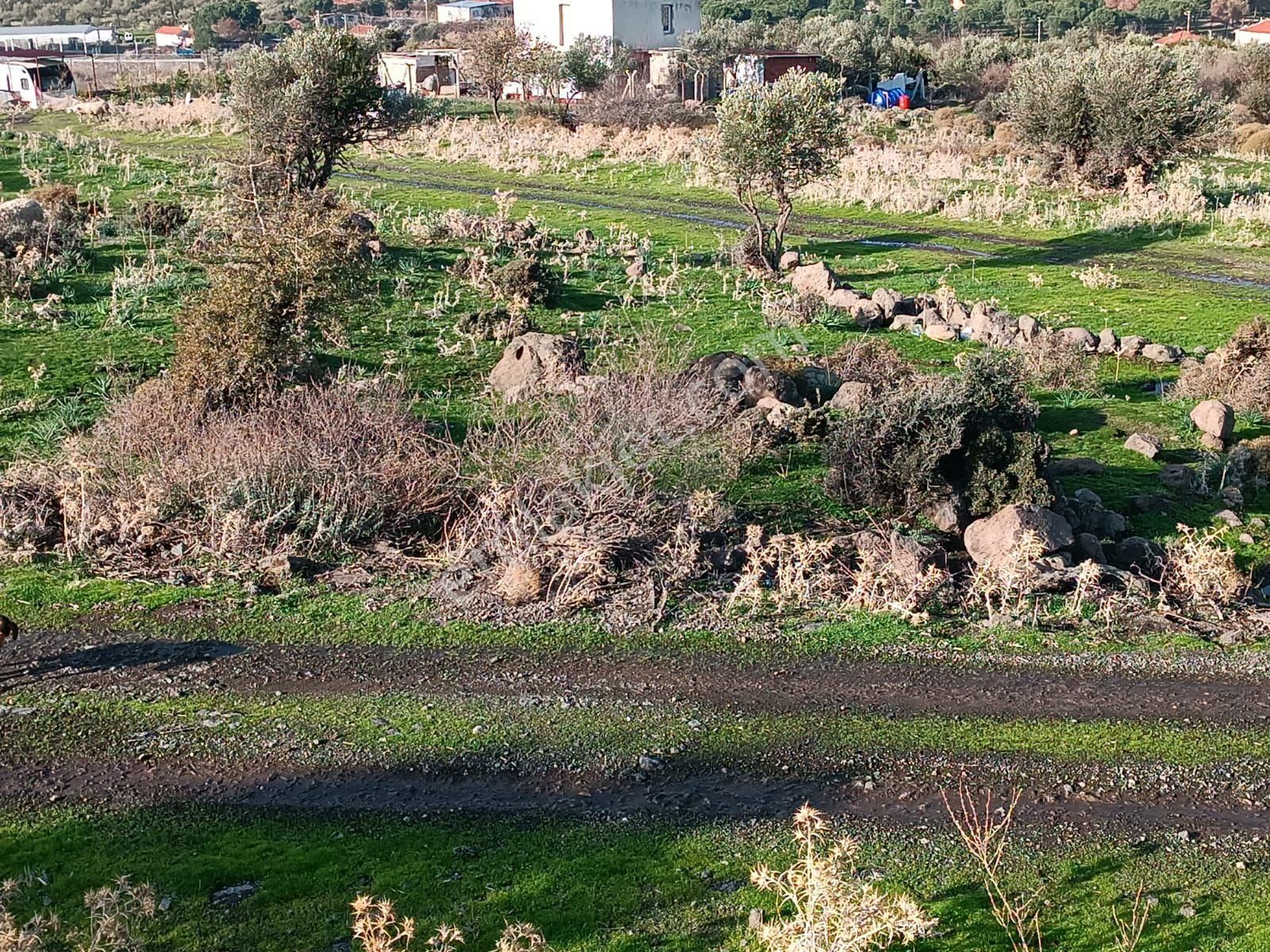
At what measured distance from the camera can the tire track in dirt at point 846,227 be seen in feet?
85.3

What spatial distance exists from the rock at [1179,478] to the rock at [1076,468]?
0.69 meters

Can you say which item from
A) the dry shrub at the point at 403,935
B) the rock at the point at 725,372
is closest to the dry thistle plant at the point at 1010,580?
the rock at the point at 725,372

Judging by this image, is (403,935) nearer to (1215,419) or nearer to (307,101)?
(1215,419)

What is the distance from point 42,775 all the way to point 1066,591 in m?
8.98

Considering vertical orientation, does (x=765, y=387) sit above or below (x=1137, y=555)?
above

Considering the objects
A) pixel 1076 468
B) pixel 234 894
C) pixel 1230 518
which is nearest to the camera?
pixel 234 894

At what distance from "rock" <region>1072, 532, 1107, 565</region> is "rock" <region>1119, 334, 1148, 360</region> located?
7.99 metres

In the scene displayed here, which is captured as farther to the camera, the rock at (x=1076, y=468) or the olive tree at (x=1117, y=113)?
the olive tree at (x=1117, y=113)

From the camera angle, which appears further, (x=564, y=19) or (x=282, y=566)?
(x=564, y=19)

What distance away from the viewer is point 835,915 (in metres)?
6.72

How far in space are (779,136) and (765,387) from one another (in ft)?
33.9

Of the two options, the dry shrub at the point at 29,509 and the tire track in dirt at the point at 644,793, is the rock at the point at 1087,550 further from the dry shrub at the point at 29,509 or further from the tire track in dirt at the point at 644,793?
the dry shrub at the point at 29,509

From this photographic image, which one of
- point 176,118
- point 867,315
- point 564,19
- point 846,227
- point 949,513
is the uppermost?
point 564,19

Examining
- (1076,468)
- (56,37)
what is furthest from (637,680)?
(56,37)
